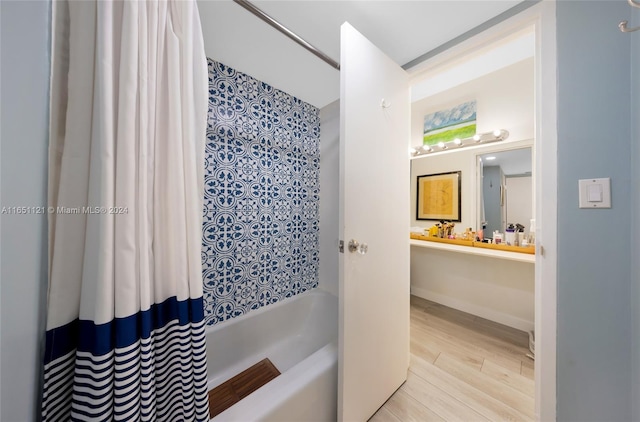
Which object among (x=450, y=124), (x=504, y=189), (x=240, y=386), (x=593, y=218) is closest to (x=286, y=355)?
(x=240, y=386)

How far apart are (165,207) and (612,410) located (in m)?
1.80

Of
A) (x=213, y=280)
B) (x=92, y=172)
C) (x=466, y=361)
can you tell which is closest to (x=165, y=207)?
(x=92, y=172)

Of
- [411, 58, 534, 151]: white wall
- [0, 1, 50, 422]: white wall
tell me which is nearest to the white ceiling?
Answer: [0, 1, 50, 422]: white wall

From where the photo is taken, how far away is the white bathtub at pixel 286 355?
33.9 inches

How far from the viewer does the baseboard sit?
6.15 ft

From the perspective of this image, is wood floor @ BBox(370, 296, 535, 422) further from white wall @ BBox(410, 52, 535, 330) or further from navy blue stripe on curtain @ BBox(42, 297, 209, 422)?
navy blue stripe on curtain @ BBox(42, 297, 209, 422)

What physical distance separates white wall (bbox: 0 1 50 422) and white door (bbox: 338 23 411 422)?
0.87 meters

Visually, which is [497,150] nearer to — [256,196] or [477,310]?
[477,310]

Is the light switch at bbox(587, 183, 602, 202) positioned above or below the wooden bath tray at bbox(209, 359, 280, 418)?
above

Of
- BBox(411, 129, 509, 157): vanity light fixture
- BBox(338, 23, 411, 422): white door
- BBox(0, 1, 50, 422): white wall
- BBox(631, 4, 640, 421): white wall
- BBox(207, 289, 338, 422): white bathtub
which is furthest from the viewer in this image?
BBox(411, 129, 509, 157): vanity light fixture

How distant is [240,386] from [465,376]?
1486 mm

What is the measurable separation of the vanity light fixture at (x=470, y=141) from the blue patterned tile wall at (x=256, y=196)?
4.30 feet

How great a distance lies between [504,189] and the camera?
2004 mm

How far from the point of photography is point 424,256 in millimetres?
2555
